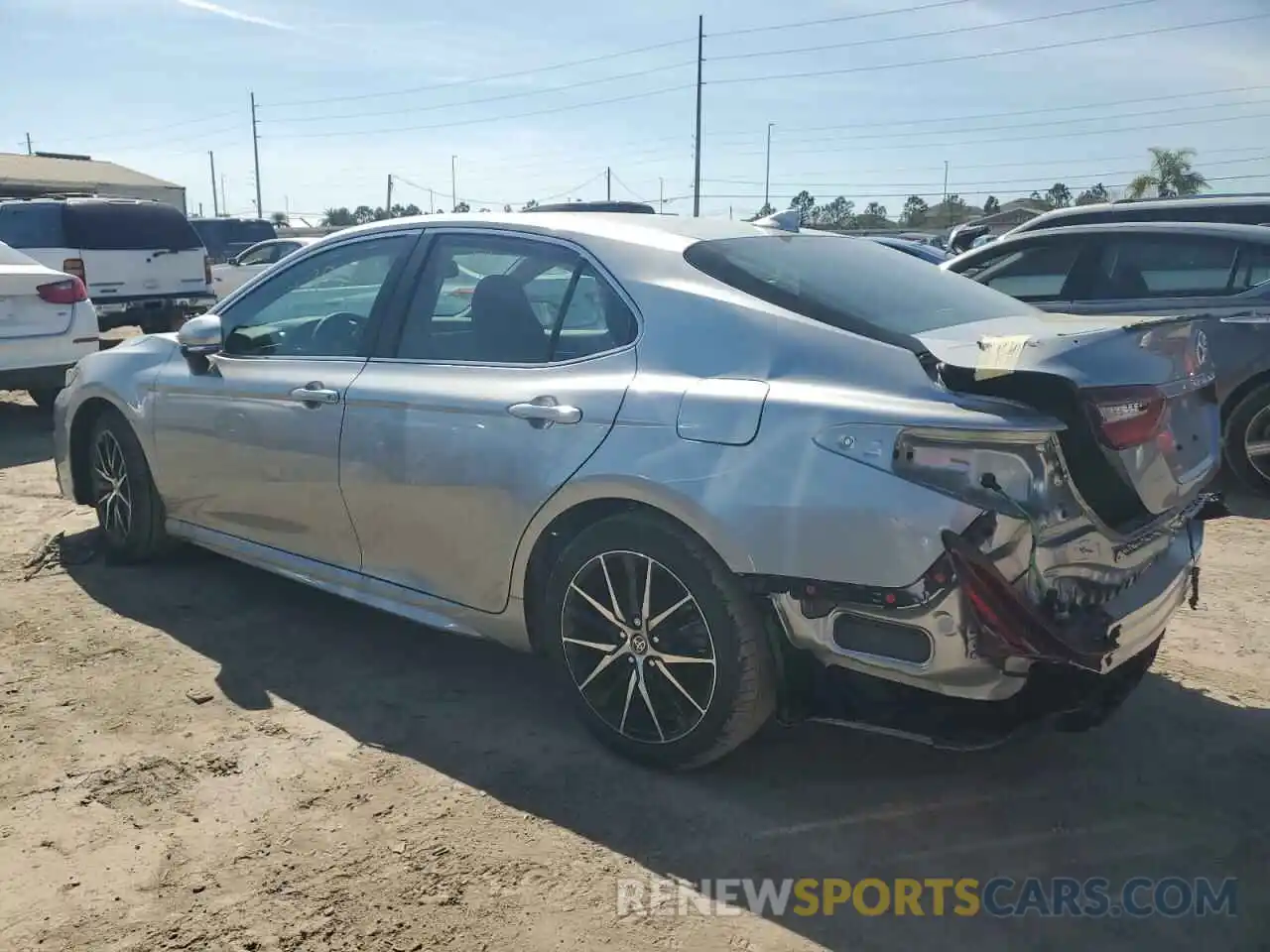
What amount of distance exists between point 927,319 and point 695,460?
2.92 feet

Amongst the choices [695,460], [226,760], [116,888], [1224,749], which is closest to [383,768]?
[226,760]

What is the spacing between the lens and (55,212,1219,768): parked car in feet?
8.47

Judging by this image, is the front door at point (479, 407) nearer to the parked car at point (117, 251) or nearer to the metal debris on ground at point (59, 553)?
the metal debris on ground at point (59, 553)

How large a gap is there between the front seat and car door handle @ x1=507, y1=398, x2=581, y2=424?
0.19 meters

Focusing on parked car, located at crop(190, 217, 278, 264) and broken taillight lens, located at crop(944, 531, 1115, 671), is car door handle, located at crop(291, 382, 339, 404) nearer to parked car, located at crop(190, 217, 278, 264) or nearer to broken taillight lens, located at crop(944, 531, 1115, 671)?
broken taillight lens, located at crop(944, 531, 1115, 671)

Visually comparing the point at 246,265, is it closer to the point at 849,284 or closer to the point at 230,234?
the point at 230,234

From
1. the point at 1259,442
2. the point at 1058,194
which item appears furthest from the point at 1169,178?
the point at 1259,442

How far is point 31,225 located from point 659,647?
11902 millimetres

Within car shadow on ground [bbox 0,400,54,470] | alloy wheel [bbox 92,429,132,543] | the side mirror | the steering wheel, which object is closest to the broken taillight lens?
the steering wheel

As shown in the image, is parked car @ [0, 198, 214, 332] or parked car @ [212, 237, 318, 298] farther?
parked car @ [212, 237, 318, 298]

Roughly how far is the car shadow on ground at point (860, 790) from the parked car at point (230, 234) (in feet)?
68.0

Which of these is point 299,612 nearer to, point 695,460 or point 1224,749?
point 695,460

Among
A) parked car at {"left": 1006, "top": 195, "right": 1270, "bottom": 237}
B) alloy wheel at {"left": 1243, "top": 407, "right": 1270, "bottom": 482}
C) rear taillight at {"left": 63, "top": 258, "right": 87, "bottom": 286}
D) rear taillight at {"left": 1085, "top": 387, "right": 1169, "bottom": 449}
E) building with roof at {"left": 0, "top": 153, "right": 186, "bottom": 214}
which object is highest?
building with roof at {"left": 0, "top": 153, "right": 186, "bottom": 214}

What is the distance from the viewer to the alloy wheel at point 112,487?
495 centimetres
